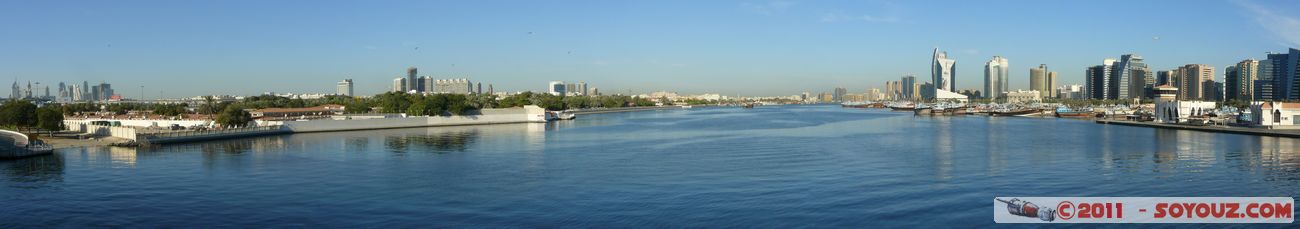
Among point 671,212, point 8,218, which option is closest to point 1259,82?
point 671,212

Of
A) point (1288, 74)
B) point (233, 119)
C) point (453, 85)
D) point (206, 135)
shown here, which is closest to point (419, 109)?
point (233, 119)

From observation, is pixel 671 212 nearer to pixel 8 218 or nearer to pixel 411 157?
pixel 8 218

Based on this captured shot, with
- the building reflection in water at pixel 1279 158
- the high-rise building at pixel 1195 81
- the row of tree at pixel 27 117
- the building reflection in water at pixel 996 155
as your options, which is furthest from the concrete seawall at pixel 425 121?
the high-rise building at pixel 1195 81

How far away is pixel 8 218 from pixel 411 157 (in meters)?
8.29

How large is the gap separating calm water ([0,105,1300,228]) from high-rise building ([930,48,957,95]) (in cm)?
10308

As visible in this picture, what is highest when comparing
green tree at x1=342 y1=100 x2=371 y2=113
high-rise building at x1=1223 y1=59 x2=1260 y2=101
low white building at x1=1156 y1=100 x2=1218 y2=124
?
high-rise building at x1=1223 y1=59 x2=1260 y2=101

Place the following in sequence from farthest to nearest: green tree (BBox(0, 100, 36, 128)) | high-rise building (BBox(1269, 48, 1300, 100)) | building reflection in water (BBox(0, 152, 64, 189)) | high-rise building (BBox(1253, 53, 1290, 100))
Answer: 1. high-rise building (BBox(1253, 53, 1290, 100))
2. high-rise building (BBox(1269, 48, 1300, 100))
3. green tree (BBox(0, 100, 36, 128))
4. building reflection in water (BBox(0, 152, 64, 189))

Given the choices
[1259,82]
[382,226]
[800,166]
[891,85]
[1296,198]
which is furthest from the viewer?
[891,85]

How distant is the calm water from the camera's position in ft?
27.7

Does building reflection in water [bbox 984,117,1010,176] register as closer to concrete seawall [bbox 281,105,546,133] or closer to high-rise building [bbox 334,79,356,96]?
concrete seawall [bbox 281,105,546,133]

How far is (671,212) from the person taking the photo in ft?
27.9

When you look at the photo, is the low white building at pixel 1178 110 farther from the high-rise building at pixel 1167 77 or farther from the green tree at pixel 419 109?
the high-rise building at pixel 1167 77

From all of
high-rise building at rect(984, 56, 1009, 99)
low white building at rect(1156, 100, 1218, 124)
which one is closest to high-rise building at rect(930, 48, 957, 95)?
high-rise building at rect(984, 56, 1009, 99)

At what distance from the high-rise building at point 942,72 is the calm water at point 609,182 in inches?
4058
